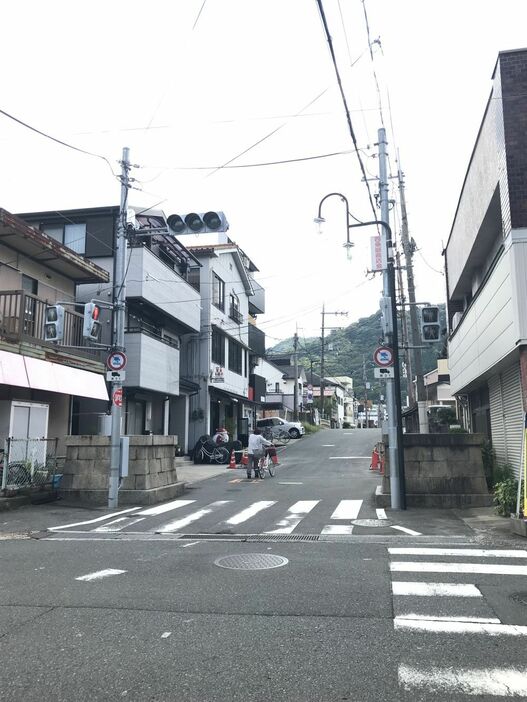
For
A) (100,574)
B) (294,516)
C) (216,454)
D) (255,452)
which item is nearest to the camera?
(100,574)

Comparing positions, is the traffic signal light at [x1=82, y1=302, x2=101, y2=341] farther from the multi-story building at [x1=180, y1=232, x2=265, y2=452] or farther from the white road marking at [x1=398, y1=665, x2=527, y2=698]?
the multi-story building at [x1=180, y1=232, x2=265, y2=452]

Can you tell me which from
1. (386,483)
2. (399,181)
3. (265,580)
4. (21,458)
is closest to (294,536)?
(265,580)

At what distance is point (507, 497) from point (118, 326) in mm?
9155

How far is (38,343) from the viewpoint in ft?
51.1

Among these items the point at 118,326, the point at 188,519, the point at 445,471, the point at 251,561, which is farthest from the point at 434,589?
the point at 118,326

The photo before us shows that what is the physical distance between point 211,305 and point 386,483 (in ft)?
60.8

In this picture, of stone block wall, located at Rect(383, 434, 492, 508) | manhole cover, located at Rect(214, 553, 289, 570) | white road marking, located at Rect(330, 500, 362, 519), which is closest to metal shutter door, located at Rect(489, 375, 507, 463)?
stone block wall, located at Rect(383, 434, 492, 508)

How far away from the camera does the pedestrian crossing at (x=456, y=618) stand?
12.4ft

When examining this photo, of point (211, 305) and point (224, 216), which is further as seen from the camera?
point (211, 305)

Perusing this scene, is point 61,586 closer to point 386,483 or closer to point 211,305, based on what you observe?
point 386,483

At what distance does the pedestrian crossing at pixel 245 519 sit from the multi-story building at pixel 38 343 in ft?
13.9

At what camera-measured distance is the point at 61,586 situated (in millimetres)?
6297

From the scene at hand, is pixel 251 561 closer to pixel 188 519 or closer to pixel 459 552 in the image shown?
pixel 459 552

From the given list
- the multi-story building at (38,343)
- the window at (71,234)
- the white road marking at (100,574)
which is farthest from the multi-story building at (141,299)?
the white road marking at (100,574)
